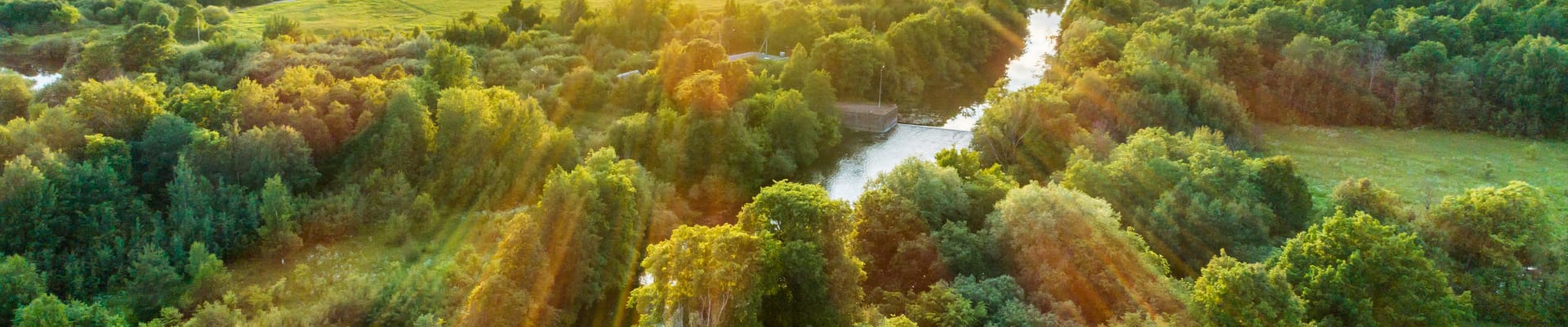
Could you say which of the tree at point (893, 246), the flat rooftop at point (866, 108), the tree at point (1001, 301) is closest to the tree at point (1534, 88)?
the flat rooftop at point (866, 108)

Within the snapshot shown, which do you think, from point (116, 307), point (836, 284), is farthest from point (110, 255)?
point (836, 284)

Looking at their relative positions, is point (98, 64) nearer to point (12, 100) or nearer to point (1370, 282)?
point (12, 100)

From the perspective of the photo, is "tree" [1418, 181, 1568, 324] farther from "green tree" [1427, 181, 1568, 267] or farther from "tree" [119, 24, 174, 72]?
"tree" [119, 24, 174, 72]

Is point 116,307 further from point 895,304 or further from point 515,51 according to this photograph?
point 515,51

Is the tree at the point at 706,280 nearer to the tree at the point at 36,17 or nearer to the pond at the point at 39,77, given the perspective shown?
the pond at the point at 39,77

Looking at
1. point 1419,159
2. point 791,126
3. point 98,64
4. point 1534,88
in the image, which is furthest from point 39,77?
point 1534,88

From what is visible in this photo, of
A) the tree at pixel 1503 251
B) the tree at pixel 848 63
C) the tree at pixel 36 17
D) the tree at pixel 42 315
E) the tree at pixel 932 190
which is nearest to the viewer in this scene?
the tree at pixel 42 315
